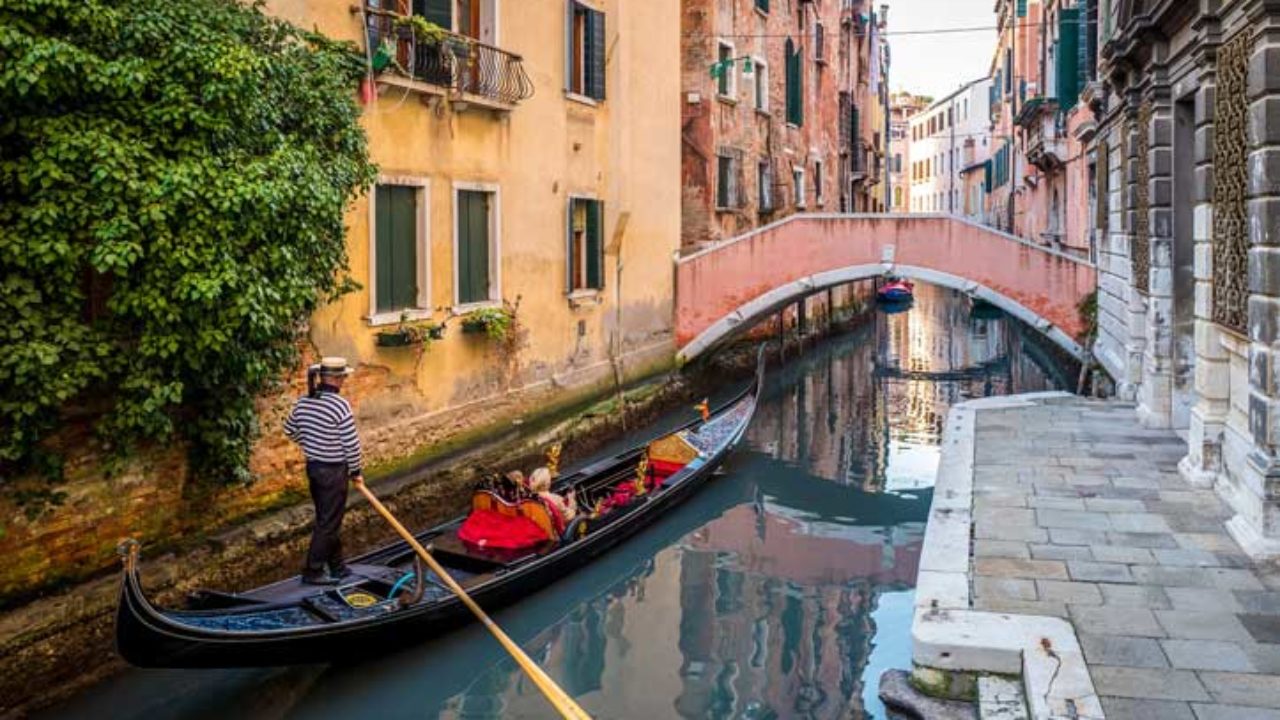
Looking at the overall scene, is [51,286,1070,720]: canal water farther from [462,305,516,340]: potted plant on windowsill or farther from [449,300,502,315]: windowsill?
[449,300,502,315]: windowsill

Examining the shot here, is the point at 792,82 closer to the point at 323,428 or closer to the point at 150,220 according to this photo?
the point at 323,428

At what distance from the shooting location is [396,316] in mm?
8492

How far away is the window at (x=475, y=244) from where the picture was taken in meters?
9.33

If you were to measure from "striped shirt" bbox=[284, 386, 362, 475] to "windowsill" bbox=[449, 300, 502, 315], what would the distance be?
10.5ft

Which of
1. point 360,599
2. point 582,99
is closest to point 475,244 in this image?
point 582,99

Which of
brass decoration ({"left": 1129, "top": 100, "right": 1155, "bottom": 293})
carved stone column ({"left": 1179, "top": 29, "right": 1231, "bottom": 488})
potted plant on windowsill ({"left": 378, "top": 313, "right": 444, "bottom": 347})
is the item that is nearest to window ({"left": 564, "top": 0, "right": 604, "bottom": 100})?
potted plant on windowsill ({"left": 378, "top": 313, "right": 444, "bottom": 347})

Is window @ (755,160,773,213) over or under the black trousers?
over

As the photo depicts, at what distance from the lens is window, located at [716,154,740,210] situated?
57.4 feet

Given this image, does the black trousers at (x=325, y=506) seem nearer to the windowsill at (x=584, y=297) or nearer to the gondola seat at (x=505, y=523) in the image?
the gondola seat at (x=505, y=523)

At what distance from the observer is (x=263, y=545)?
6926mm

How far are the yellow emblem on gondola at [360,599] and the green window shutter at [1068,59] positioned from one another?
1114 centimetres

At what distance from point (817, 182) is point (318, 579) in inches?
742

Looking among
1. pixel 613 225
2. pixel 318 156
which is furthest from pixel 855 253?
pixel 318 156

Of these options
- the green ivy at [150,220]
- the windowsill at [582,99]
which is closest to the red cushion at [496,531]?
the green ivy at [150,220]
